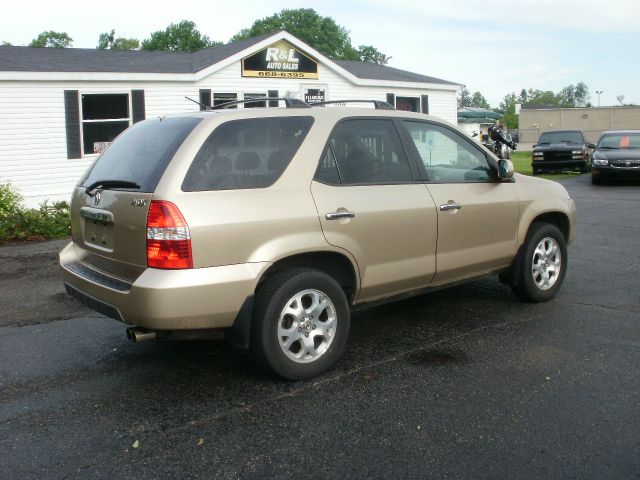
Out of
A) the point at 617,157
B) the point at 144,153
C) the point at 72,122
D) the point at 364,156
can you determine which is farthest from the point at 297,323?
the point at 617,157

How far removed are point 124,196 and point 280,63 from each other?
49.6ft

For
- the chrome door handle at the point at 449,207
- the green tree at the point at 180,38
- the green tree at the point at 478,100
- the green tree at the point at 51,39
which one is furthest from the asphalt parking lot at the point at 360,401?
the green tree at the point at 478,100

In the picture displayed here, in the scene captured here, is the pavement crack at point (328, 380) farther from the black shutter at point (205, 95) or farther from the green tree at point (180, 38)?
the green tree at point (180, 38)

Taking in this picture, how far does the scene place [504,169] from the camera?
18.0ft

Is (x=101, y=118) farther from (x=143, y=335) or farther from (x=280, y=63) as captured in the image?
(x=143, y=335)

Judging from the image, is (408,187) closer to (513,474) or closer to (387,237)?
(387,237)

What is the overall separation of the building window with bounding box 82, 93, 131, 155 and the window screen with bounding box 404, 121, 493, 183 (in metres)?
11.6

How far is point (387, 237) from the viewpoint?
15.2 ft

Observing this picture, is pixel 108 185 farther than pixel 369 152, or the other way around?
pixel 369 152

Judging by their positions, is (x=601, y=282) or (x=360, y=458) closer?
(x=360, y=458)

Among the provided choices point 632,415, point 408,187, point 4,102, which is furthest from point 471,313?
point 4,102

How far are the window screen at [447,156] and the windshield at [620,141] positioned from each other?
15.6 meters

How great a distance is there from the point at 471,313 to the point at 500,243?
0.70 m

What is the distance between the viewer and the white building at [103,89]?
47.6 ft
